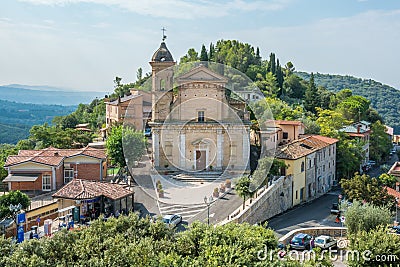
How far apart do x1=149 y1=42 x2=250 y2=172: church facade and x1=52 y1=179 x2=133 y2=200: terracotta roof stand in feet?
29.0

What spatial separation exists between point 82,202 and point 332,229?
1082 cm

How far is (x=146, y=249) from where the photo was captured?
491 inches

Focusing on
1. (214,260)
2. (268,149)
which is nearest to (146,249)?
(214,260)

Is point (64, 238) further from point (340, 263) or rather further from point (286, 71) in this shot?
point (286, 71)

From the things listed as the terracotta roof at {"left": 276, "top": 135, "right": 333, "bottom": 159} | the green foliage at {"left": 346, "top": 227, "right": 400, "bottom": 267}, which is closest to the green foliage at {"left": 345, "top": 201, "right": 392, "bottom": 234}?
the green foliage at {"left": 346, "top": 227, "right": 400, "bottom": 267}

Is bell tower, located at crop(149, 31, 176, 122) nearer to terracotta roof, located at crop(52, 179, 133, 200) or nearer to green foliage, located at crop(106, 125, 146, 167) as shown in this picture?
green foliage, located at crop(106, 125, 146, 167)

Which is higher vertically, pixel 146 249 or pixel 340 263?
pixel 146 249

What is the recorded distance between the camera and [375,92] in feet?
490

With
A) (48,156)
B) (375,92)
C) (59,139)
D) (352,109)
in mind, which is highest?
(375,92)

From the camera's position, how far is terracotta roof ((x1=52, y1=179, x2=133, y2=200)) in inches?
874

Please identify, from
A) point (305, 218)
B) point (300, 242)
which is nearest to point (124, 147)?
point (305, 218)

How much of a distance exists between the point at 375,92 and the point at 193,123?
12836cm

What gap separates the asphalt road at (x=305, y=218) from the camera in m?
24.8

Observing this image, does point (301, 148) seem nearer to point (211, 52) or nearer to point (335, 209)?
point (335, 209)
